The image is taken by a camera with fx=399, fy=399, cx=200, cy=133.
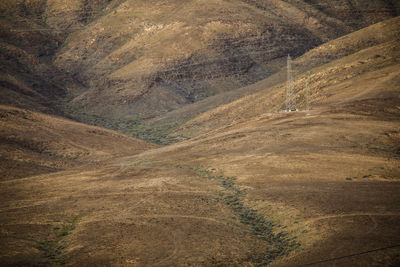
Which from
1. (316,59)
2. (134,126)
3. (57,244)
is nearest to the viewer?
(57,244)

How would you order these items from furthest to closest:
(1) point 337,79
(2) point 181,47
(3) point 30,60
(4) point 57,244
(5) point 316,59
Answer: (3) point 30,60 < (2) point 181,47 < (5) point 316,59 < (1) point 337,79 < (4) point 57,244

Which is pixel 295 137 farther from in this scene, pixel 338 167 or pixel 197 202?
pixel 197 202

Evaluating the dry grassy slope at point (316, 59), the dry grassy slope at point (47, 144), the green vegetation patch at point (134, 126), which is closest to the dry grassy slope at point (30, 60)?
the green vegetation patch at point (134, 126)

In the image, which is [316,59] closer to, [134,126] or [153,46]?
[134,126]

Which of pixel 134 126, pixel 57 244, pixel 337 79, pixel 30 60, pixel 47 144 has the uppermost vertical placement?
pixel 30 60

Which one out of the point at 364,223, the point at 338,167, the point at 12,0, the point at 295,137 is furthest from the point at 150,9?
the point at 364,223

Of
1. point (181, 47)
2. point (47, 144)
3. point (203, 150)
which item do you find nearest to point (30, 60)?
point (181, 47)
